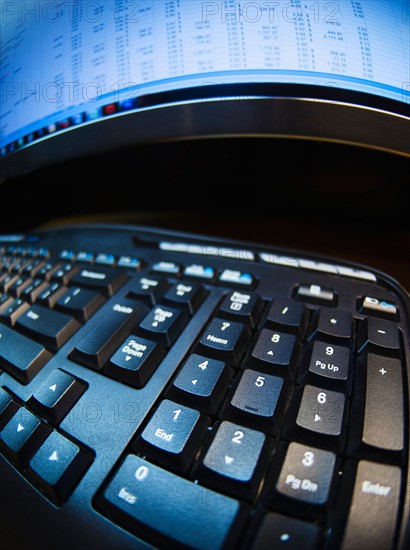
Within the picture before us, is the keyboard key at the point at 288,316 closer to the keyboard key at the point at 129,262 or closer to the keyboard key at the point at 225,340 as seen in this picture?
the keyboard key at the point at 225,340

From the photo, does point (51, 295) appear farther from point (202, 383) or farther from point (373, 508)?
point (373, 508)

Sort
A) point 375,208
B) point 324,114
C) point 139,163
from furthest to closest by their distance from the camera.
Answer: point 139,163, point 375,208, point 324,114

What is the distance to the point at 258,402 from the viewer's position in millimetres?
241

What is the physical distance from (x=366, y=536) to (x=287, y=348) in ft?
0.38

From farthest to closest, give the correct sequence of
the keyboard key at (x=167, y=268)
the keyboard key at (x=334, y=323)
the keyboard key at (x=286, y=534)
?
the keyboard key at (x=167, y=268) < the keyboard key at (x=334, y=323) < the keyboard key at (x=286, y=534)

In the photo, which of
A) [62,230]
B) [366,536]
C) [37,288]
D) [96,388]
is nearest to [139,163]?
[62,230]

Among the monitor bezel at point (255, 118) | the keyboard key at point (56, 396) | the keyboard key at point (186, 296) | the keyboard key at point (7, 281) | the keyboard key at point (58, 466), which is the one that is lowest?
the keyboard key at point (58, 466)

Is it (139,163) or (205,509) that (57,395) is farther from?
(139,163)

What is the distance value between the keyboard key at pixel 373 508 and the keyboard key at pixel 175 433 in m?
0.09

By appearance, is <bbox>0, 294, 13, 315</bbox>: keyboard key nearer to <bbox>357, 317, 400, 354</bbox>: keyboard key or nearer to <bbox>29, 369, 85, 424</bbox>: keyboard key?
<bbox>29, 369, 85, 424</bbox>: keyboard key

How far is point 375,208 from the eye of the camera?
494mm

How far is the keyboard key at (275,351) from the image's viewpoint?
0.26 metres

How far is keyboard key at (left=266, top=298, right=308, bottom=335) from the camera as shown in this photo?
0.30 metres

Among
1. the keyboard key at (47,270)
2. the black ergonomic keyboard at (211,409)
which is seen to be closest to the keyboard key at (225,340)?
the black ergonomic keyboard at (211,409)
